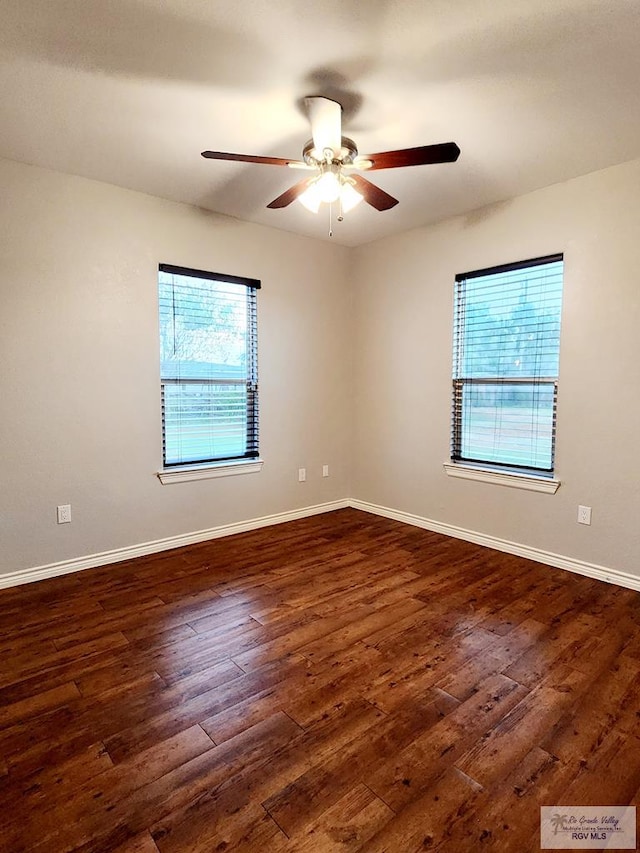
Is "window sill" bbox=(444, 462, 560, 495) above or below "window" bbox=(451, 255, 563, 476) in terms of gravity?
below

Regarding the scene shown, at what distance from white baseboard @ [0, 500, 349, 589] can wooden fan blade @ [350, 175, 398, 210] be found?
273cm

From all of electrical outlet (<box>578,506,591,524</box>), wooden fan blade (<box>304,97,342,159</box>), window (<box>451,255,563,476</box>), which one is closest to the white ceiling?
Answer: wooden fan blade (<box>304,97,342,159</box>)

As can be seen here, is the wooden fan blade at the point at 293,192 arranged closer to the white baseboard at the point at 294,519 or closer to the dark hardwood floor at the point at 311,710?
the dark hardwood floor at the point at 311,710

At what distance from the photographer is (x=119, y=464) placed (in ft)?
10.9

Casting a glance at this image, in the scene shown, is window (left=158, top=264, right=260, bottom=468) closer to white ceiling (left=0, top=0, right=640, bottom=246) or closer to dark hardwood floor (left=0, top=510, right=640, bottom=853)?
white ceiling (left=0, top=0, right=640, bottom=246)

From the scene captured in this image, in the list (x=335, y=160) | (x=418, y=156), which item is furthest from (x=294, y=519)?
(x=418, y=156)

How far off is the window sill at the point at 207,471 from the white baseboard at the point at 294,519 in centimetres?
45

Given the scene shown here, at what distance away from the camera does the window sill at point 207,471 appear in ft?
11.6

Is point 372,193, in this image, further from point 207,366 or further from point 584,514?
point 584,514

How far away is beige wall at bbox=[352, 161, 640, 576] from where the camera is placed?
2871 mm

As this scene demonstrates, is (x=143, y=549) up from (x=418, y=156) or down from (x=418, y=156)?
down

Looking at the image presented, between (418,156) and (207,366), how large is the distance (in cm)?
230

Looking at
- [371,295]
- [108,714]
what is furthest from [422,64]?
[108,714]

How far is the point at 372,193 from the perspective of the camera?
7.96ft
